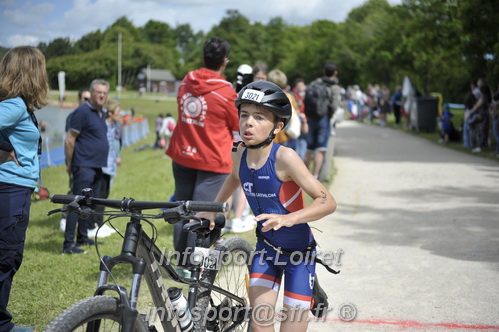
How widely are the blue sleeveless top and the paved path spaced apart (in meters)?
1.45

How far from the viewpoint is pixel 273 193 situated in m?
3.57

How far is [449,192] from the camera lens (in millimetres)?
11016

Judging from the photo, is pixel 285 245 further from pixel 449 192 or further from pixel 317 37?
pixel 317 37

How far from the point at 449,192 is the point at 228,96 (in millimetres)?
6760

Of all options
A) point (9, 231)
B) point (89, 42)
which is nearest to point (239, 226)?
point (9, 231)

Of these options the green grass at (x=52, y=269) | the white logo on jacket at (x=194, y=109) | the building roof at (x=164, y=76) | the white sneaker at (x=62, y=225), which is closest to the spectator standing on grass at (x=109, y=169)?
the green grass at (x=52, y=269)

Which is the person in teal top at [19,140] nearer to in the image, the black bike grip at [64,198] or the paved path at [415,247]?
the black bike grip at [64,198]

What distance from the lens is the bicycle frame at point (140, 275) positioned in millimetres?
2848

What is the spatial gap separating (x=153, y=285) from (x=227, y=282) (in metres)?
1.41

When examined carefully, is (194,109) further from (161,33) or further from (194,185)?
(161,33)

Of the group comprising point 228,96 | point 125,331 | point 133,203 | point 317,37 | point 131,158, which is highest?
point 317,37

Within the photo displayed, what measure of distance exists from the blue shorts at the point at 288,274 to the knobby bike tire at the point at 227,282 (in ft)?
0.92

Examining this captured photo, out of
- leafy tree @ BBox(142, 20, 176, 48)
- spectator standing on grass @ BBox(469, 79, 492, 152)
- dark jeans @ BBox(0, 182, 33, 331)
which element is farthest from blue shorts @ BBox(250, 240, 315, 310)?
leafy tree @ BBox(142, 20, 176, 48)

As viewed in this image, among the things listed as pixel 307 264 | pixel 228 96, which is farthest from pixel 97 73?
pixel 307 264
